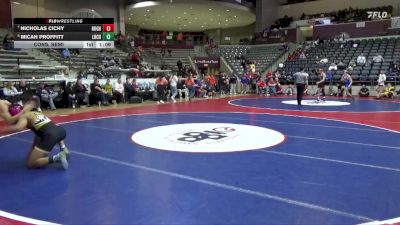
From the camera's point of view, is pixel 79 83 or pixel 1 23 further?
pixel 1 23

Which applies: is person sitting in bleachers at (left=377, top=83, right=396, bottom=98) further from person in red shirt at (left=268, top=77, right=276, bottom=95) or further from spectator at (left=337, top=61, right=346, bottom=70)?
person in red shirt at (left=268, top=77, right=276, bottom=95)

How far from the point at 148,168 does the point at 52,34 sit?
8978 millimetres

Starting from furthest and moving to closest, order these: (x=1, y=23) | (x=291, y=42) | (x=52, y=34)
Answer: (x=291, y=42) < (x=1, y=23) < (x=52, y=34)

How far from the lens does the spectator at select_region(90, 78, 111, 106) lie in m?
14.2

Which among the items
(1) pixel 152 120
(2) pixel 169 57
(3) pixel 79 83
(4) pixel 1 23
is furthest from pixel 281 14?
(1) pixel 152 120

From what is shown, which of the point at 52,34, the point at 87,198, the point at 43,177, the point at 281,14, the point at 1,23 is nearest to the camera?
the point at 87,198

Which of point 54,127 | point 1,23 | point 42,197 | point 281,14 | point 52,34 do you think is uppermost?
point 281,14

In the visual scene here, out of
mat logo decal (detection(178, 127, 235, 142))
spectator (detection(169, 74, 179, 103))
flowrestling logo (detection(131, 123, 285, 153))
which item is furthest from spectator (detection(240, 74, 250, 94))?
mat logo decal (detection(178, 127, 235, 142))

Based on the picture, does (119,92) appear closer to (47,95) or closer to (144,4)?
(47,95)

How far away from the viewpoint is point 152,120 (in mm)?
9414

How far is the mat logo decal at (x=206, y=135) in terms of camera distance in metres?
6.60

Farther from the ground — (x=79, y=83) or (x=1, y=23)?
(x=1, y=23)

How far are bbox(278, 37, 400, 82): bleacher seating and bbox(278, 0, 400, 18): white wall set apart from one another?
620 centimetres

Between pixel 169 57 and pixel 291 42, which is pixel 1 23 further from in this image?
pixel 291 42
